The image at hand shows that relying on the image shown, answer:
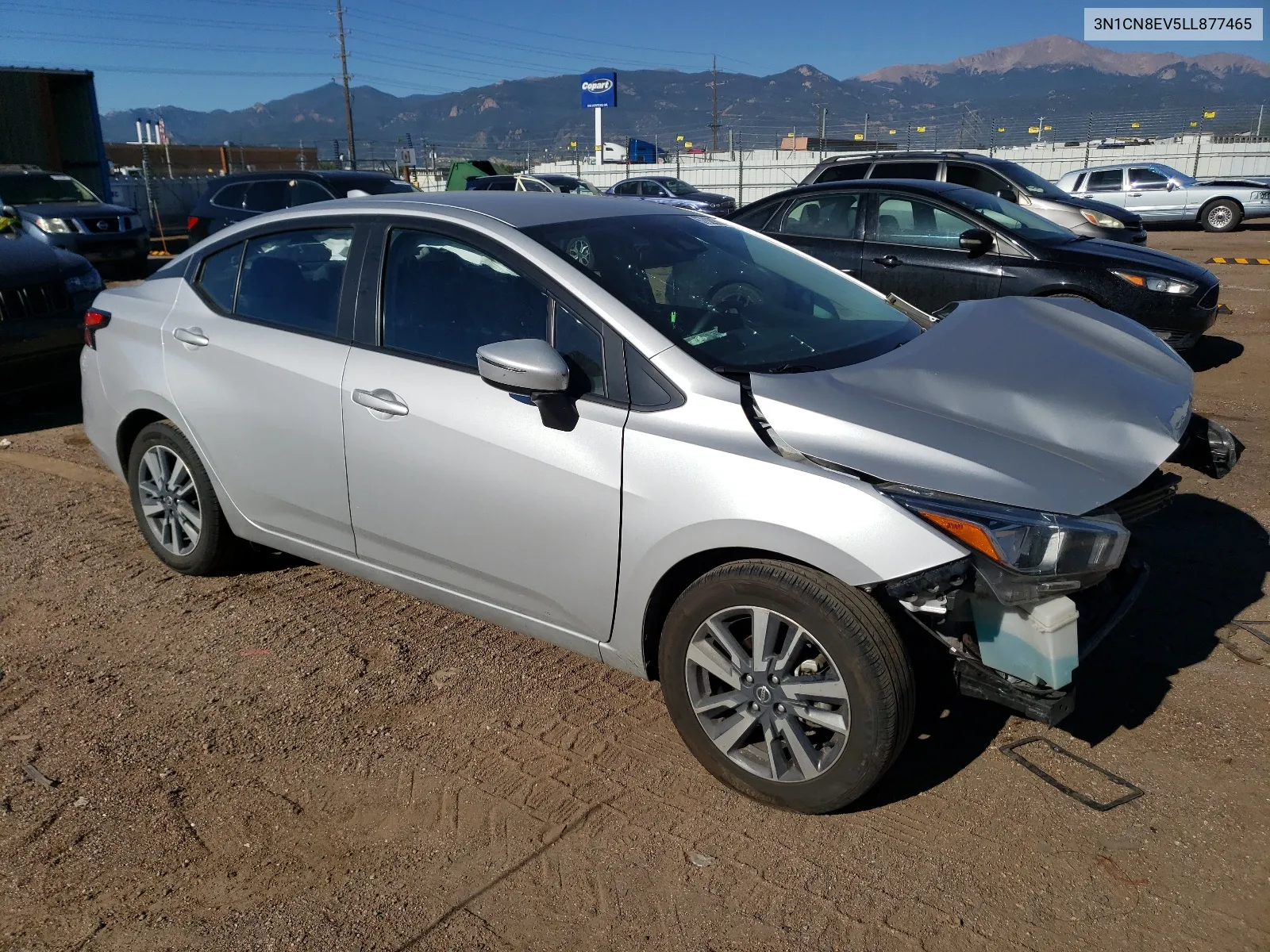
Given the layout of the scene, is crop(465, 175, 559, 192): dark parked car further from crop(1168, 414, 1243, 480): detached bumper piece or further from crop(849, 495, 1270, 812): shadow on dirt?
crop(1168, 414, 1243, 480): detached bumper piece

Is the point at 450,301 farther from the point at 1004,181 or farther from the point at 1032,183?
the point at 1032,183

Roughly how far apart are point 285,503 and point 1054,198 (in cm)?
1044

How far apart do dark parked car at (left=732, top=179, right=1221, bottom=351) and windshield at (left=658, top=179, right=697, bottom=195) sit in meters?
20.3

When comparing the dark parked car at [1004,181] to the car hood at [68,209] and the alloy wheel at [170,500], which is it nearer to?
the alloy wheel at [170,500]

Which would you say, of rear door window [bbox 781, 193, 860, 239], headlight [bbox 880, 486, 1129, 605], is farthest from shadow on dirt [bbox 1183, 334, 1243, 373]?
headlight [bbox 880, 486, 1129, 605]

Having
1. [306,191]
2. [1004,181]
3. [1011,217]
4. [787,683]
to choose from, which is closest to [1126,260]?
[1011,217]

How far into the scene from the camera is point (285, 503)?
12.3ft

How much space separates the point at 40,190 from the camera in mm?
15875

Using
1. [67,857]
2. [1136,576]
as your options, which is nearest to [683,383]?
[1136,576]

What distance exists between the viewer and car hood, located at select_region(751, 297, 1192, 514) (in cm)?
252

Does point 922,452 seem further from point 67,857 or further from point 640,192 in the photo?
point 640,192

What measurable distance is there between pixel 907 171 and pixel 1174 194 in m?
13.6

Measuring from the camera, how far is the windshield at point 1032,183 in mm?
11219

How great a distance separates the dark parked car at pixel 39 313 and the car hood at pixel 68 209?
882 centimetres
